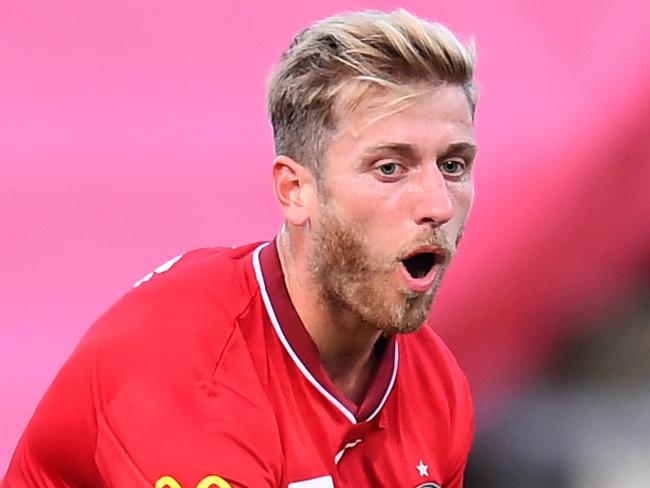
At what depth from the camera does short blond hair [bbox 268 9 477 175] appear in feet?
3.28

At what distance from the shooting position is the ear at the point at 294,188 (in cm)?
103

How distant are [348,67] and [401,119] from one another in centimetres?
6

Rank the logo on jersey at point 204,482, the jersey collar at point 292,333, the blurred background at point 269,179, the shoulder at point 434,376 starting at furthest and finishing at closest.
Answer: the blurred background at point 269,179 < the shoulder at point 434,376 < the jersey collar at point 292,333 < the logo on jersey at point 204,482

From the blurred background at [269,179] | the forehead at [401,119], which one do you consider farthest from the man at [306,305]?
the blurred background at [269,179]

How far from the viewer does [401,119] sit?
38.8 inches

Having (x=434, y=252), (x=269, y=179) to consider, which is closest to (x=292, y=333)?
(x=434, y=252)

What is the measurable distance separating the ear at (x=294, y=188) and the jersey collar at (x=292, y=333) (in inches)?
1.8

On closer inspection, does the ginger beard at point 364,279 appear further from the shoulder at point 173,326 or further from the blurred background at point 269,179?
the blurred background at point 269,179

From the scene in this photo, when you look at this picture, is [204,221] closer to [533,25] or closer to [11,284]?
[11,284]

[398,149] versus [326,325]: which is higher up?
[398,149]

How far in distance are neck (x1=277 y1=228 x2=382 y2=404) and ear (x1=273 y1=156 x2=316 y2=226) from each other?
0.03 metres

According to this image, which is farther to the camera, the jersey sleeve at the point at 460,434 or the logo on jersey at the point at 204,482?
the jersey sleeve at the point at 460,434

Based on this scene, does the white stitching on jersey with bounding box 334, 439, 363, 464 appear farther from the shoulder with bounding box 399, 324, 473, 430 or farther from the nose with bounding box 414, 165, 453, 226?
the nose with bounding box 414, 165, 453, 226

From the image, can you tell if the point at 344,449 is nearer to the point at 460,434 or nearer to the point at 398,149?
the point at 460,434
